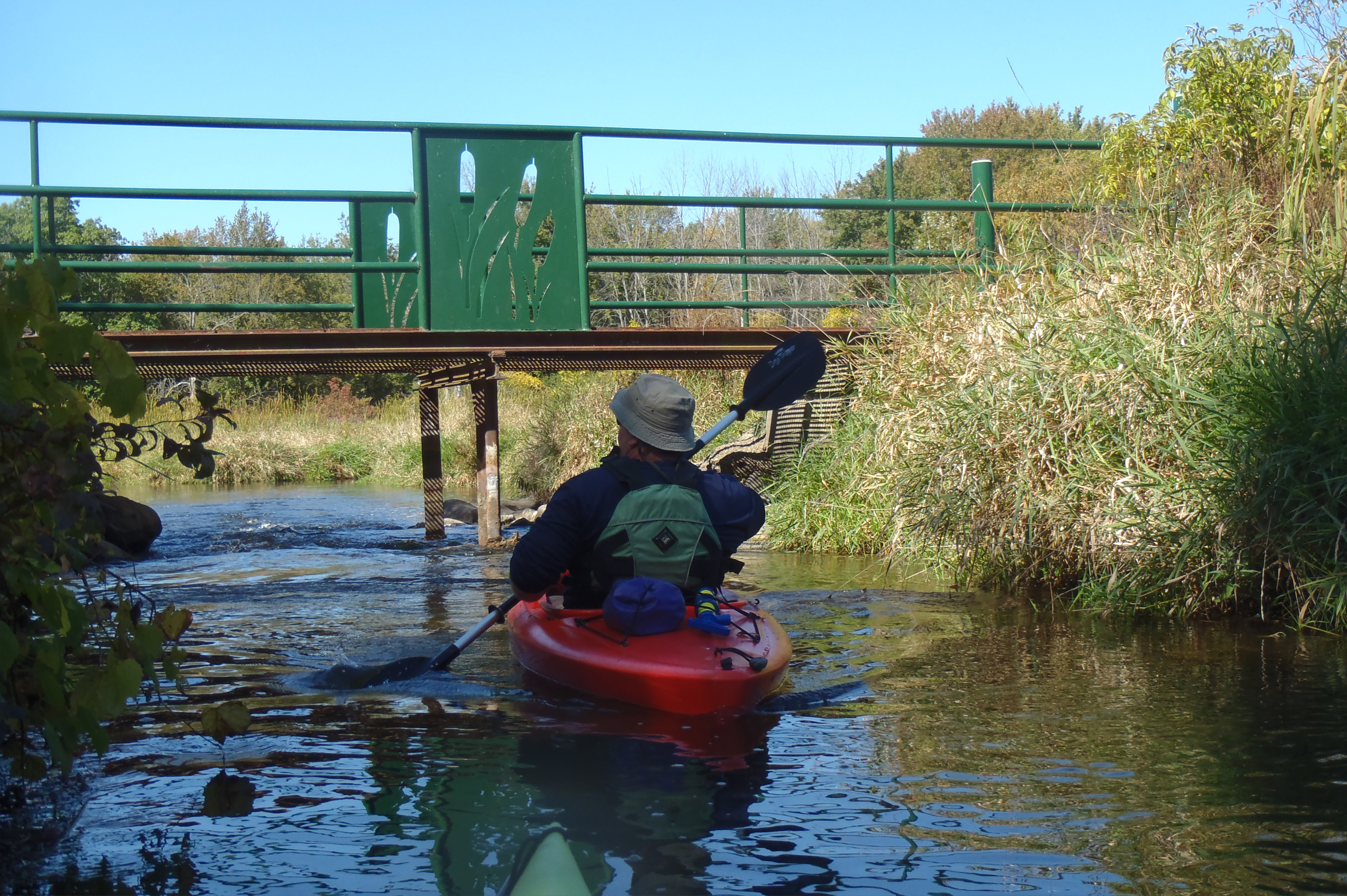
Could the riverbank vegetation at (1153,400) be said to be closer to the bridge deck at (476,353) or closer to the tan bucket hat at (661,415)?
the bridge deck at (476,353)

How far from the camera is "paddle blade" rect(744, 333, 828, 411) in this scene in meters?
6.41

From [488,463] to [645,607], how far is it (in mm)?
→ 5898

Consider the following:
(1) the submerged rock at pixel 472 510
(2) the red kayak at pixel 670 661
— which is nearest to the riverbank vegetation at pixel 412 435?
(1) the submerged rock at pixel 472 510

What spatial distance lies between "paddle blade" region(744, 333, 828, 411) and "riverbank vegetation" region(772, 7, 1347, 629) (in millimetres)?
1052

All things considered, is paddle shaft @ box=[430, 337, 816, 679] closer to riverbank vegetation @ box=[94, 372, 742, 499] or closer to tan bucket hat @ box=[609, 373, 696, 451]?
tan bucket hat @ box=[609, 373, 696, 451]

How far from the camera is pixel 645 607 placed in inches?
172

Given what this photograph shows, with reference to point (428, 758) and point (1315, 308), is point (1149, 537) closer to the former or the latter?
point (1315, 308)

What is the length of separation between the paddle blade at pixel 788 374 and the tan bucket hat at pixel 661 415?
5.94 feet

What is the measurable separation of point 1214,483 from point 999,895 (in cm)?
365

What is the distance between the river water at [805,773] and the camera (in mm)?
2912

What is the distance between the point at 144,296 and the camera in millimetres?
28594

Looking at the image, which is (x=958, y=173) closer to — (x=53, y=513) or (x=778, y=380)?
(x=778, y=380)

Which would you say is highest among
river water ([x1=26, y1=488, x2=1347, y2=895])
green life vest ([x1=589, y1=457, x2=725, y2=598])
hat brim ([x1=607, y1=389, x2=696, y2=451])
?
hat brim ([x1=607, y1=389, x2=696, y2=451])

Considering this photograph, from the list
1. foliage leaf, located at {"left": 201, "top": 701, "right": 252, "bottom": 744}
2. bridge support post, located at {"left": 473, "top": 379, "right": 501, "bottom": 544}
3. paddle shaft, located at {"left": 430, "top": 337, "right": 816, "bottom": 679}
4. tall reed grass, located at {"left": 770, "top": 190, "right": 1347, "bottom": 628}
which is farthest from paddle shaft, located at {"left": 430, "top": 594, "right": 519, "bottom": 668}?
bridge support post, located at {"left": 473, "top": 379, "right": 501, "bottom": 544}
